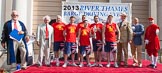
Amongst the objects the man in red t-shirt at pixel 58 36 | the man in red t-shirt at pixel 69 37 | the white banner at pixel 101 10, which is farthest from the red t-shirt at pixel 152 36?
the white banner at pixel 101 10

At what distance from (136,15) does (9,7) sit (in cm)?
605

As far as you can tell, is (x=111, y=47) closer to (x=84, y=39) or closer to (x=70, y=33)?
(x=84, y=39)

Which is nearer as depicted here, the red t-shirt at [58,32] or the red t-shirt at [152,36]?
the red t-shirt at [58,32]

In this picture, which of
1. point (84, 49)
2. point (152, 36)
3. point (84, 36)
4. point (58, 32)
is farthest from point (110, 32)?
point (58, 32)

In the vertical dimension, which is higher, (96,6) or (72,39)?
(96,6)

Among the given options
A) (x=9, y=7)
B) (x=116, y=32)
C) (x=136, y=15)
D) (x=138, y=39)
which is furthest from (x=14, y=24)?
(x=136, y=15)

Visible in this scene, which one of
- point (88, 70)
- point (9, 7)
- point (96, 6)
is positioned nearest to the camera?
point (88, 70)

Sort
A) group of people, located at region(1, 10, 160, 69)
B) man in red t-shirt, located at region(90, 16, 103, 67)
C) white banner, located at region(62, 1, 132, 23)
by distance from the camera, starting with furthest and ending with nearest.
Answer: white banner, located at region(62, 1, 132, 23)
man in red t-shirt, located at region(90, 16, 103, 67)
group of people, located at region(1, 10, 160, 69)

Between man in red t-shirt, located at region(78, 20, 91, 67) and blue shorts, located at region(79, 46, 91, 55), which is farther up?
man in red t-shirt, located at region(78, 20, 91, 67)

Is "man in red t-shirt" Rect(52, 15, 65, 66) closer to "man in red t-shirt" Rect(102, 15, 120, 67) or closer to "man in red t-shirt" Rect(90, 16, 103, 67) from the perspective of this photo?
"man in red t-shirt" Rect(90, 16, 103, 67)

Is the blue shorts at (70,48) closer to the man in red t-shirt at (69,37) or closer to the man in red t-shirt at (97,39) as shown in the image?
the man in red t-shirt at (69,37)

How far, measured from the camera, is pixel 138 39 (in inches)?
403

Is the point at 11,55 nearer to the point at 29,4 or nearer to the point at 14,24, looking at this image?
the point at 14,24

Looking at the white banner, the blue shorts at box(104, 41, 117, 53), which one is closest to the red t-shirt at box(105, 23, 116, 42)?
the blue shorts at box(104, 41, 117, 53)
